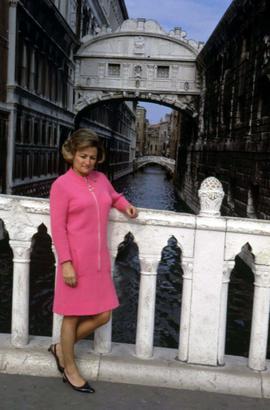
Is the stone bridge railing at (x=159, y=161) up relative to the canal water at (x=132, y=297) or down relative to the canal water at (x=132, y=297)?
up

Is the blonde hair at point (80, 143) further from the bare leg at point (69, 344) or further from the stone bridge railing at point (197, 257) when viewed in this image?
the bare leg at point (69, 344)

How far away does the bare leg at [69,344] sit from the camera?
2.61 metres

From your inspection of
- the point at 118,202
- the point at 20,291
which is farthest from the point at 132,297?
the point at 118,202

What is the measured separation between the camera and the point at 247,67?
12750mm

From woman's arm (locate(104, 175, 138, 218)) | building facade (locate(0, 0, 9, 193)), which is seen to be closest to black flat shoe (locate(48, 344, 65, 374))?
woman's arm (locate(104, 175, 138, 218))

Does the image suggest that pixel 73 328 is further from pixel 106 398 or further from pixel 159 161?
pixel 159 161

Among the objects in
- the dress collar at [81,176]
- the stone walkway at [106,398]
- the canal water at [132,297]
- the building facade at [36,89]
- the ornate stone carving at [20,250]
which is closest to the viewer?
the stone walkway at [106,398]

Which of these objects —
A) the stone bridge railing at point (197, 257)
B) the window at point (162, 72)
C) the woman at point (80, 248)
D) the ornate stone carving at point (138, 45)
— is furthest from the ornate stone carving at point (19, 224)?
the window at point (162, 72)

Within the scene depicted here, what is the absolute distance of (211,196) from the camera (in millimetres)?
2705

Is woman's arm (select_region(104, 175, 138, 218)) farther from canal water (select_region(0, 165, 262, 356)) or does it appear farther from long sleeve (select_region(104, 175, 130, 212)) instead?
canal water (select_region(0, 165, 262, 356))

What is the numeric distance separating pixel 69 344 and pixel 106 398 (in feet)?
1.12

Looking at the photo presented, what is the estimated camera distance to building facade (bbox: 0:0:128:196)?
11.8 metres

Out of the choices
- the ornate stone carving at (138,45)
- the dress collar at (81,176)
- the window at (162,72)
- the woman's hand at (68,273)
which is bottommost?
the woman's hand at (68,273)

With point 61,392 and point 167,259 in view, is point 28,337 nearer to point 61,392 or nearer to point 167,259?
point 61,392
